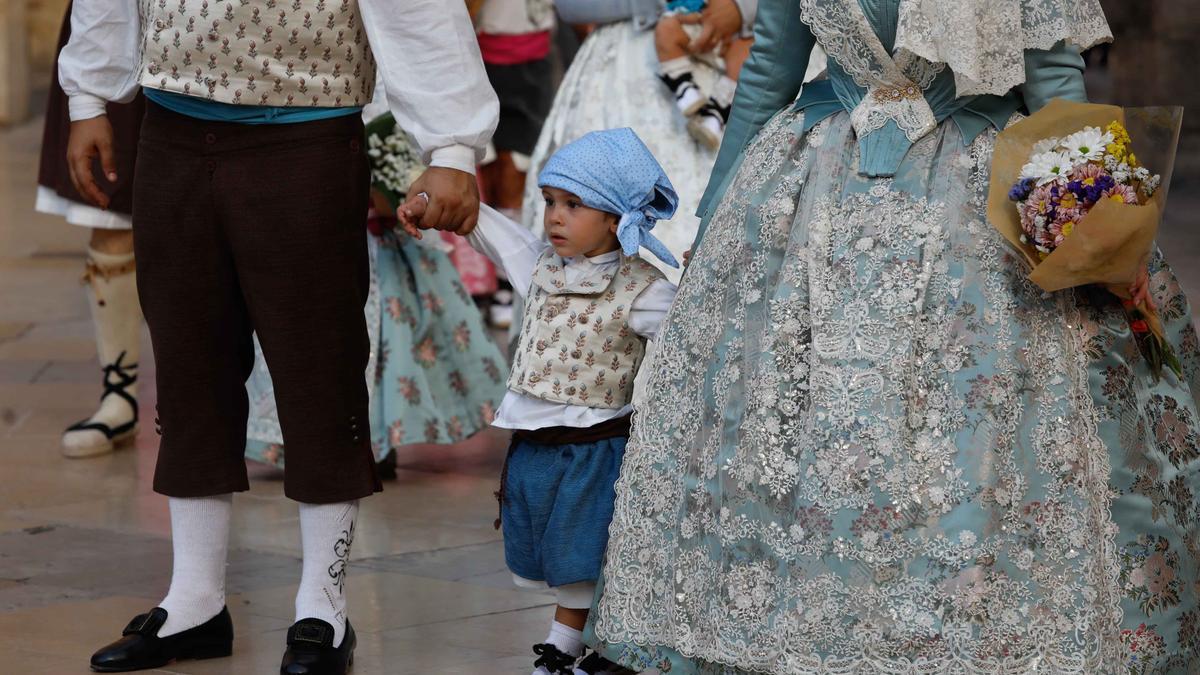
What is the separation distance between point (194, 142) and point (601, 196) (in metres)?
0.82

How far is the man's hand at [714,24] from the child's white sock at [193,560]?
2470 mm

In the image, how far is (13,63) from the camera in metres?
17.8

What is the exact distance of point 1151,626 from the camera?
3.29 m

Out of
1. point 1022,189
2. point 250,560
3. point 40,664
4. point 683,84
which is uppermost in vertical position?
point 1022,189

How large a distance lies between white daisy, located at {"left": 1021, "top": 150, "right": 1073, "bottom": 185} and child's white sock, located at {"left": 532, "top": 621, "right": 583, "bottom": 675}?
1333mm

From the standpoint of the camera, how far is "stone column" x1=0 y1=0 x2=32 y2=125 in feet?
57.3

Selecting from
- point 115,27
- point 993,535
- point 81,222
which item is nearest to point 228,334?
point 115,27

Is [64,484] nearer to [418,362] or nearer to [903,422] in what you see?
[418,362]

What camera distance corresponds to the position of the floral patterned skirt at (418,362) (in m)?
5.74

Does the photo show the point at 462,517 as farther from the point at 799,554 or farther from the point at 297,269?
the point at 799,554

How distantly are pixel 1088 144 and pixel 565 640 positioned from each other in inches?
57.5

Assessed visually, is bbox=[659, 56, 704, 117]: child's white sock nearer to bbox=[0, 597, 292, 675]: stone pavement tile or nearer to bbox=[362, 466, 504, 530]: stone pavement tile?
bbox=[362, 466, 504, 530]: stone pavement tile

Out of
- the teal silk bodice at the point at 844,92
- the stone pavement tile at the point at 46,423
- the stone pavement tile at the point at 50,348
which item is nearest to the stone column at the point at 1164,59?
the stone pavement tile at the point at 50,348

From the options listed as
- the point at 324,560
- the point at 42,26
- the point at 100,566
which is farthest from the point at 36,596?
the point at 42,26
